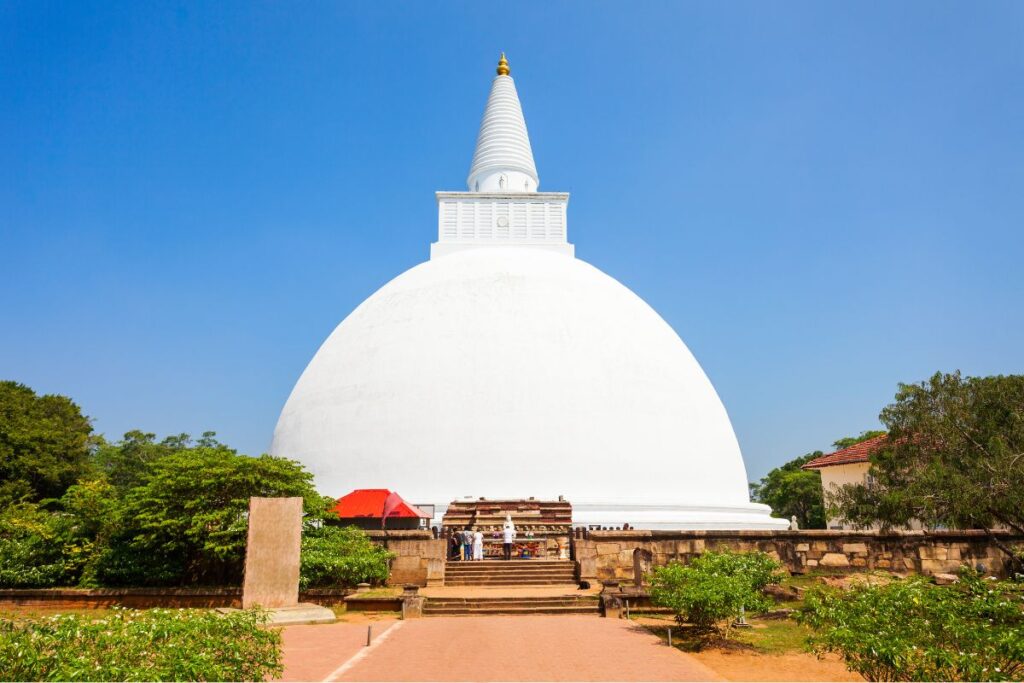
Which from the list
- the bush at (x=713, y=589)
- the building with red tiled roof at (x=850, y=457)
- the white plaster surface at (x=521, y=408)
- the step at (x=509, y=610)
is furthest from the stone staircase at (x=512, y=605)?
the building with red tiled roof at (x=850, y=457)

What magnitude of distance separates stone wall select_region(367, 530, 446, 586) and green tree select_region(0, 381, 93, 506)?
655 inches

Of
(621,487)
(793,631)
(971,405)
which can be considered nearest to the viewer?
(793,631)

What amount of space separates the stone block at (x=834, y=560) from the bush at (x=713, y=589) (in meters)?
4.40

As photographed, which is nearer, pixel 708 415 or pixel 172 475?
pixel 172 475

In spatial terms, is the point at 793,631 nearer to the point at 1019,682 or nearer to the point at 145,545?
the point at 1019,682

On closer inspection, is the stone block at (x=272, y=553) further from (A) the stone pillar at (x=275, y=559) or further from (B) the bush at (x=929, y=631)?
(B) the bush at (x=929, y=631)

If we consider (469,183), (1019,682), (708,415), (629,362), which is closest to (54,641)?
(1019,682)

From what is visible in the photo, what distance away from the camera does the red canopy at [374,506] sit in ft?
53.0

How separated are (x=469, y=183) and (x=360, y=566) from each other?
58.5 ft

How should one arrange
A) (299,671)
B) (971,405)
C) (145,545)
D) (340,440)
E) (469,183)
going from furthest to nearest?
(469,183) → (340,440) → (971,405) → (145,545) → (299,671)

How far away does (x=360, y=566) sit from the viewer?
13.5 meters

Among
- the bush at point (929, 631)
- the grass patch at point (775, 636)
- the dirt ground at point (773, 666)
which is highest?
the bush at point (929, 631)

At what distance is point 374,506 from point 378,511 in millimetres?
256

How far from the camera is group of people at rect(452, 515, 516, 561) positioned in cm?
1545
